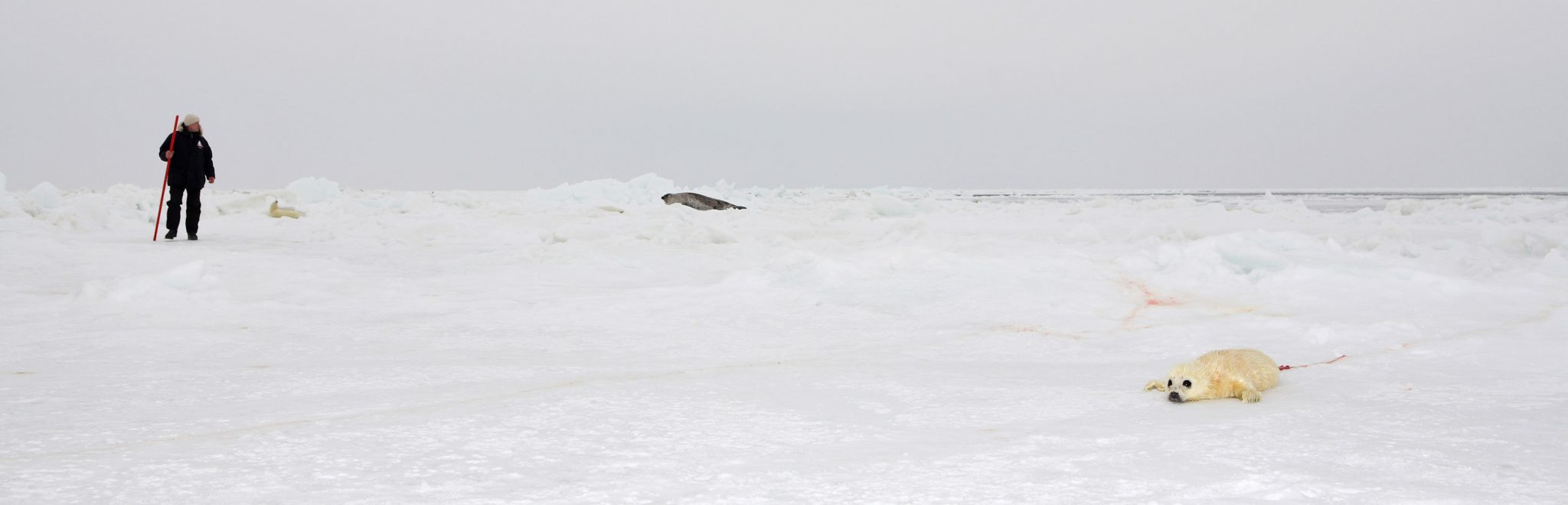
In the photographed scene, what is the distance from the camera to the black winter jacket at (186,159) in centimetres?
759

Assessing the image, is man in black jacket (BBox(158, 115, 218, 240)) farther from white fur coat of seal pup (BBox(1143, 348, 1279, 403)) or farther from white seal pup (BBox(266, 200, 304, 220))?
white fur coat of seal pup (BBox(1143, 348, 1279, 403))

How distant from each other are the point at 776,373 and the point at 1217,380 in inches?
52.4

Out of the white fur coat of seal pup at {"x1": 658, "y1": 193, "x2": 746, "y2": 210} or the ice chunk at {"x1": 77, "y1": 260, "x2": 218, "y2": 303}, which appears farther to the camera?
the white fur coat of seal pup at {"x1": 658, "y1": 193, "x2": 746, "y2": 210}

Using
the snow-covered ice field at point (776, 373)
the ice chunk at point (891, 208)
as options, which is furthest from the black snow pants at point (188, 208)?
the ice chunk at point (891, 208)

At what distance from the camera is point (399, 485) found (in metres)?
1.75

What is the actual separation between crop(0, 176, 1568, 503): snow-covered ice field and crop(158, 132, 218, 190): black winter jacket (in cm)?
81

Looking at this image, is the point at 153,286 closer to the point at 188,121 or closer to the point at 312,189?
the point at 188,121

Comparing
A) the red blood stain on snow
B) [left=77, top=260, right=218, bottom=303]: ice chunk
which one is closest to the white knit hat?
[left=77, top=260, right=218, bottom=303]: ice chunk

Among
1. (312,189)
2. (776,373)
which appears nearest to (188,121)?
(776,373)

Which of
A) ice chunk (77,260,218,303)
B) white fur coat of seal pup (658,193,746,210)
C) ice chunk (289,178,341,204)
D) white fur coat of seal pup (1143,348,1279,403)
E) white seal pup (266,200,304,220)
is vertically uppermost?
white fur coat of seal pup (658,193,746,210)

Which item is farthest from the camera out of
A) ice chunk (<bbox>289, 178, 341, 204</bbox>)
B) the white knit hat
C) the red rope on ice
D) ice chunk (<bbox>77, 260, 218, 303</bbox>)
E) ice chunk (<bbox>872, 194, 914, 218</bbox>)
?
Answer: ice chunk (<bbox>289, 178, 341, 204</bbox>)

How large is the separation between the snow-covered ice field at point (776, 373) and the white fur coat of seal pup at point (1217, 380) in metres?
0.06

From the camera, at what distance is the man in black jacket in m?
7.58

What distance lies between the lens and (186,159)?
761cm
